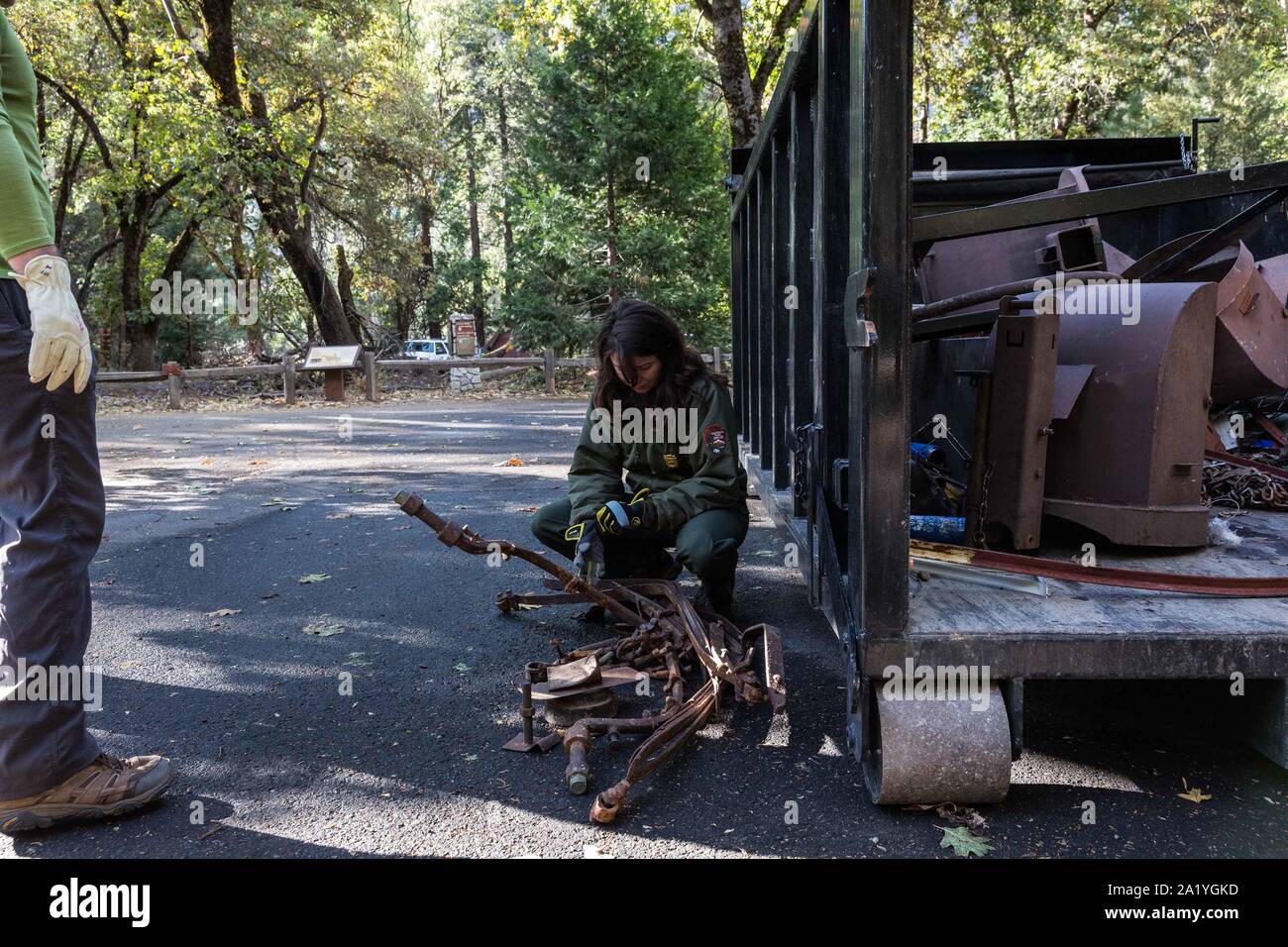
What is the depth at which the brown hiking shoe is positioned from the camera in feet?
8.21

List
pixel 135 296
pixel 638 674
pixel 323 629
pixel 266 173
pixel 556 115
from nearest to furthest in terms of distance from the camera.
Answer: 1. pixel 638 674
2. pixel 323 629
3. pixel 266 173
4. pixel 556 115
5. pixel 135 296

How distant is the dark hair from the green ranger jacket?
5cm

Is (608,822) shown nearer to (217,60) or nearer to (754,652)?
(754,652)

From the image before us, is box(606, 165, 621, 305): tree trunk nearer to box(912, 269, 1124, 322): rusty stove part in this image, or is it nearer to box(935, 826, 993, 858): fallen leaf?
box(912, 269, 1124, 322): rusty stove part

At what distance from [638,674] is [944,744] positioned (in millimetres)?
1210

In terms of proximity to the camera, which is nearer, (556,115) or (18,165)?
(18,165)

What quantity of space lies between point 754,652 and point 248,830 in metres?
1.93

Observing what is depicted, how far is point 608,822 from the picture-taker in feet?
8.32

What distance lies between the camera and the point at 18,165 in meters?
2.43

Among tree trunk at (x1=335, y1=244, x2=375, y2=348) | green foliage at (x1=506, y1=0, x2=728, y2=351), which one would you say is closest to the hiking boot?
green foliage at (x1=506, y1=0, x2=728, y2=351)

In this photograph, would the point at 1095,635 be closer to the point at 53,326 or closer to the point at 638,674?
the point at 638,674

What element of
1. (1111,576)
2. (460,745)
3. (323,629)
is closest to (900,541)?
(1111,576)

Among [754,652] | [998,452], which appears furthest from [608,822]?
[998,452]
